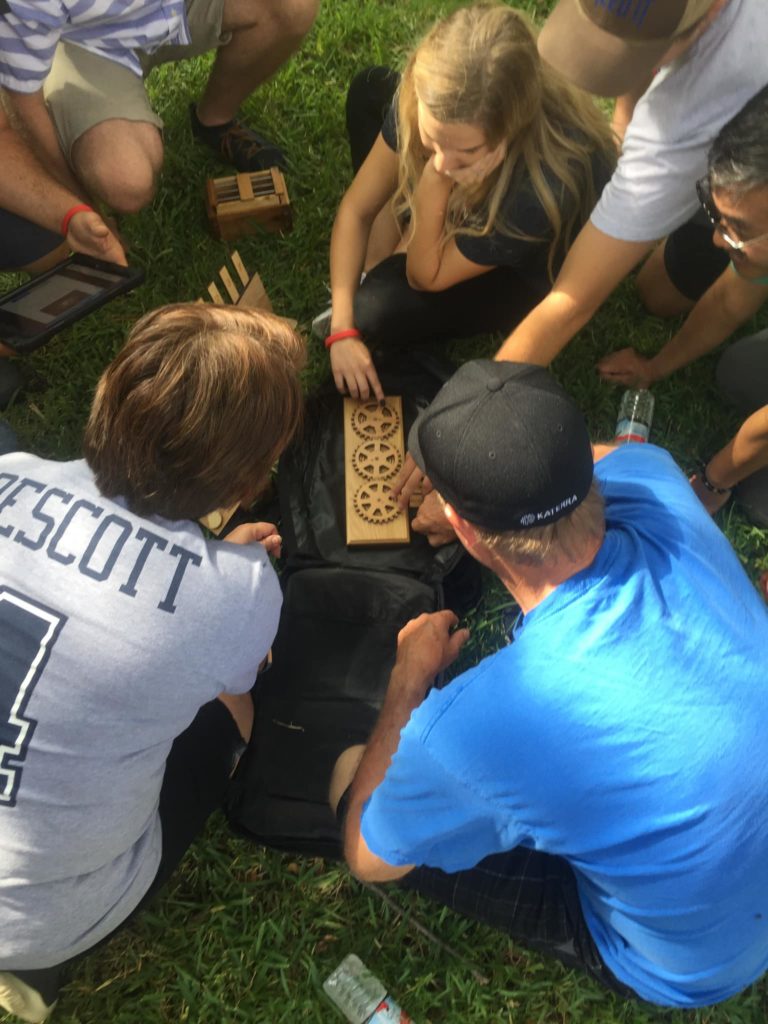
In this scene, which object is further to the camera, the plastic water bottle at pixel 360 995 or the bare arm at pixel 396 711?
the plastic water bottle at pixel 360 995

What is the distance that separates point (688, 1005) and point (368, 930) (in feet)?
2.90

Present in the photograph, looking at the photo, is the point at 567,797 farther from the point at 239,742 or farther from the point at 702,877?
the point at 239,742

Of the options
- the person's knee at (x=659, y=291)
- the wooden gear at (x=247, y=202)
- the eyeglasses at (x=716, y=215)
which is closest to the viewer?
the eyeglasses at (x=716, y=215)

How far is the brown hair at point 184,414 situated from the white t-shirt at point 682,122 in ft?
3.26

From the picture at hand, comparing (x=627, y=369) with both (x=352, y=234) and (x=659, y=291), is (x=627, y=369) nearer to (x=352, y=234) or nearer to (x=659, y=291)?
(x=659, y=291)

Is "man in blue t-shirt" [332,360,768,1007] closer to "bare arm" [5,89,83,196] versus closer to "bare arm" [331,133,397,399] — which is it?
"bare arm" [331,133,397,399]

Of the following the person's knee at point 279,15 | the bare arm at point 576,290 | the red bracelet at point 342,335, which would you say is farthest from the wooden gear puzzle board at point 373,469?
the person's knee at point 279,15

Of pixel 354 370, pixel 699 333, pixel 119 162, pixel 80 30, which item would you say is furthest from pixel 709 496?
pixel 80 30

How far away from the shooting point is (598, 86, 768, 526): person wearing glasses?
5.53ft

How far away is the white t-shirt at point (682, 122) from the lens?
1.70 metres

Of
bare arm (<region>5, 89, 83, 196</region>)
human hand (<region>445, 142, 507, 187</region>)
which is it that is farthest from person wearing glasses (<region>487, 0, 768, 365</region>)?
bare arm (<region>5, 89, 83, 196</region>)

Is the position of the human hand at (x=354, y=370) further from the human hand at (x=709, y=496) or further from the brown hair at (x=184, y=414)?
the human hand at (x=709, y=496)

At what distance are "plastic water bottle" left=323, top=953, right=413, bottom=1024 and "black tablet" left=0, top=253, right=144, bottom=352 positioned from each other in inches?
83.6

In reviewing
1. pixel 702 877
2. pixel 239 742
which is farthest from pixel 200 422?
pixel 702 877
